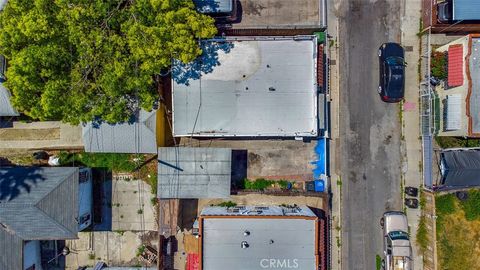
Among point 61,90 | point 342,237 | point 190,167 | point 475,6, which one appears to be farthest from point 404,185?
point 61,90

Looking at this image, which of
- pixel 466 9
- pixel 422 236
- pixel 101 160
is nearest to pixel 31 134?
pixel 101 160

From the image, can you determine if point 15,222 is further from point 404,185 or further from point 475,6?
point 475,6

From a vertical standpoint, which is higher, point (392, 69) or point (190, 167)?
point (392, 69)

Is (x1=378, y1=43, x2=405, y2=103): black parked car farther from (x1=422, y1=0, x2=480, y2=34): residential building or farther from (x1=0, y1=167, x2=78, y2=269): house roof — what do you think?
(x1=0, y1=167, x2=78, y2=269): house roof

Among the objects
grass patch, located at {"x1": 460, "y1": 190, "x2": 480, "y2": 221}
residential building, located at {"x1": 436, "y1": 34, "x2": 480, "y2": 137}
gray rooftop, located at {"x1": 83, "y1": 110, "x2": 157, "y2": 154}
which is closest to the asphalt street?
residential building, located at {"x1": 436, "y1": 34, "x2": 480, "y2": 137}

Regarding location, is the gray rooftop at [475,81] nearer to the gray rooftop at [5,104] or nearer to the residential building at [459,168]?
the residential building at [459,168]

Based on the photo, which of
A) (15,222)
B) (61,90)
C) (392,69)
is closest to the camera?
(61,90)

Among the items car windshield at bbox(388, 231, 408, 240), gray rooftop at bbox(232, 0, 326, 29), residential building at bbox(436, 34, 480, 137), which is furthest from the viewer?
gray rooftop at bbox(232, 0, 326, 29)
